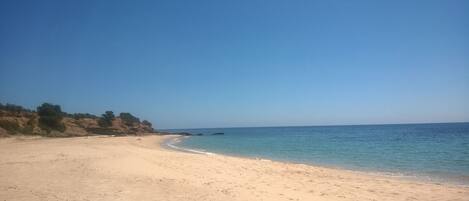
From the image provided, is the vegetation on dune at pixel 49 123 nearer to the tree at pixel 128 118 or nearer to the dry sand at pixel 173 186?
the tree at pixel 128 118

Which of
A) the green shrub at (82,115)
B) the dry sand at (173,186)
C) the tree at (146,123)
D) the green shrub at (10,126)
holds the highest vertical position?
the green shrub at (82,115)

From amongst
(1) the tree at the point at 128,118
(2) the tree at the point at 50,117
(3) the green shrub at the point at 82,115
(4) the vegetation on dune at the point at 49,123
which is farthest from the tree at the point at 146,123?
(2) the tree at the point at 50,117

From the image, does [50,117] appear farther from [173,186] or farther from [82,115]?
[173,186]

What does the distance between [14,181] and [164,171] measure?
5.19 m

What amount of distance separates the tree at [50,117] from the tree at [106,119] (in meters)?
23.2

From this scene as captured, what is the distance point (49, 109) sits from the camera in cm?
6097

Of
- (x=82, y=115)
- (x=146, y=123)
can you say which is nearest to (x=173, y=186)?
(x=82, y=115)

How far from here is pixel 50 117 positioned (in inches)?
2387

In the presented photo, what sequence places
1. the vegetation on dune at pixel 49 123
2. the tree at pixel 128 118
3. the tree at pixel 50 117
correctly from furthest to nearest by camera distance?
the tree at pixel 128 118, the tree at pixel 50 117, the vegetation on dune at pixel 49 123

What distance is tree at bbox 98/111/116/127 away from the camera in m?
87.2

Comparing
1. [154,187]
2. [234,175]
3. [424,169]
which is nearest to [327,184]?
[234,175]

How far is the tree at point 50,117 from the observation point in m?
59.9

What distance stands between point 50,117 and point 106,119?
2977cm

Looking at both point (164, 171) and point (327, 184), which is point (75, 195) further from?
point (327, 184)
